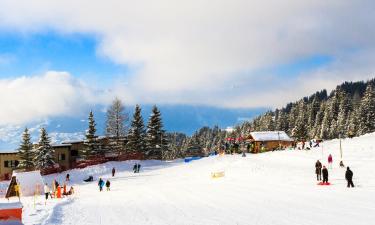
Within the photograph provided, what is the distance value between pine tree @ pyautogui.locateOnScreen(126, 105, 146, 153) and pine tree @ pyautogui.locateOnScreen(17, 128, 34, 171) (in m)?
16.8

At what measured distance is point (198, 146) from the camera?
126 metres

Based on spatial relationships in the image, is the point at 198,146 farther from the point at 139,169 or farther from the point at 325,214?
the point at 325,214

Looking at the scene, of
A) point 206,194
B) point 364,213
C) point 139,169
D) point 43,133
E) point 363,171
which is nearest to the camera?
point 364,213

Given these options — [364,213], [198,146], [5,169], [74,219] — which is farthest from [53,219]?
[198,146]

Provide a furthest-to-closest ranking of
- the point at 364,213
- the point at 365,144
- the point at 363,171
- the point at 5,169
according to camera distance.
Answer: the point at 5,169
the point at 365,144
the point at 363,171
the point at 364,213

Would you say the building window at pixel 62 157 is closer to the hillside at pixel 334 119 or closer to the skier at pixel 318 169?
Result: the hillside at pixel 334 119

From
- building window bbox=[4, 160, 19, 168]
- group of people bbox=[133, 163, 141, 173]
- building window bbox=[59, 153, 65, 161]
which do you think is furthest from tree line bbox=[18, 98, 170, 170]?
group of people bbox=[133, 163, 141, 173]

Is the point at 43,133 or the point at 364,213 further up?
the point at 43,133

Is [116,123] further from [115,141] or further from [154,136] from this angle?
[154,136]

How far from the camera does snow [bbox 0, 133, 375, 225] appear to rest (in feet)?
66.3

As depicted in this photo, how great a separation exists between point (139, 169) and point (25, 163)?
25516mm

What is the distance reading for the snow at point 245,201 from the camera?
2020cm

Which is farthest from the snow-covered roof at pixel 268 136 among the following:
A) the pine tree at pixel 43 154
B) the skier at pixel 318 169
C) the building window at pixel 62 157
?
the skier at pixel 318 169

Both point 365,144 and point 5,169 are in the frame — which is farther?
point 5,169
